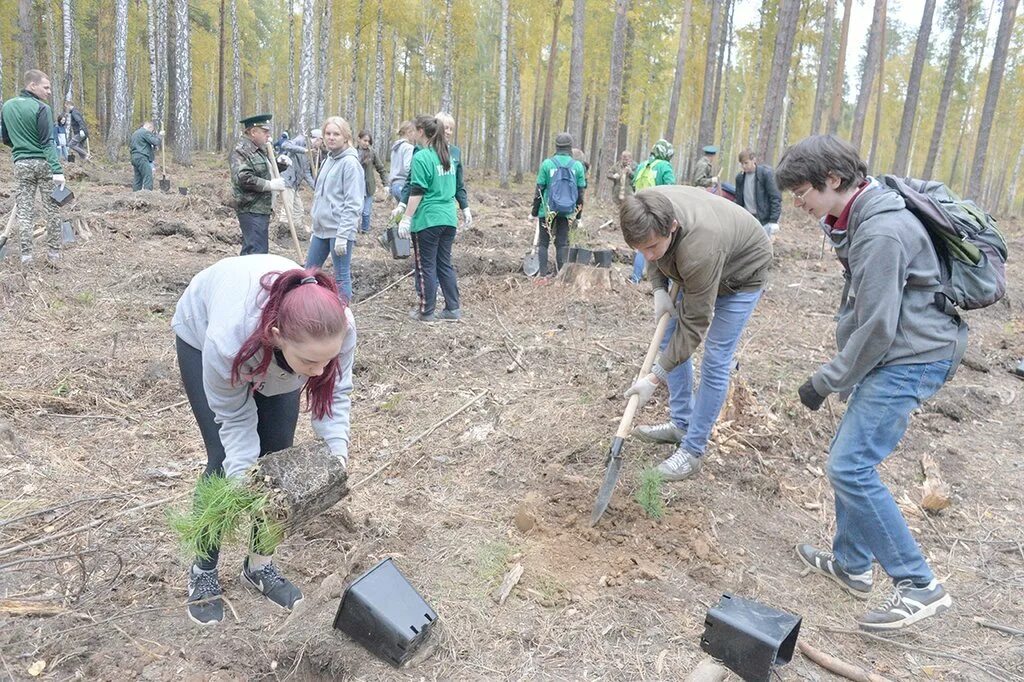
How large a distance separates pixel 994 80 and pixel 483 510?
19.5 metres

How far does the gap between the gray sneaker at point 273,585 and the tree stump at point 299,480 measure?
1.32ft

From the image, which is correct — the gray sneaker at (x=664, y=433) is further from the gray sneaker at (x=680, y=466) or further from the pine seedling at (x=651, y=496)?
the pine seedling at (x=651, y=496)

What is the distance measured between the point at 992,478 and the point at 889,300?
2675 mm

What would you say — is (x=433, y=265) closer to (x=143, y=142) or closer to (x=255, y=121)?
(x=255, y=121)

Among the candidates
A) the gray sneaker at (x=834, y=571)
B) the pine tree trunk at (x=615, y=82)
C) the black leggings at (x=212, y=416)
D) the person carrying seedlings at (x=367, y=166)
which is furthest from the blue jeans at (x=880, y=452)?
the pine tree trunk at (x=615, y=82)

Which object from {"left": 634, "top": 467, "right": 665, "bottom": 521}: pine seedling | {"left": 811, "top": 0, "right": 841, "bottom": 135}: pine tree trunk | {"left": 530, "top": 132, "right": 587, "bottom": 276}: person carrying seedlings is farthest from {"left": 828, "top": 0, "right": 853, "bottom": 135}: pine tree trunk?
{"left": 634, "top": 467, "right": 665, "bottom": 521}: pine seedling

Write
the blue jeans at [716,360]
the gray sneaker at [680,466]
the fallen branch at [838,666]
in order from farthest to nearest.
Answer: the gray sneaker at [680,466]
the blue jeans at [716,360]
the fallen branch at [838,666]

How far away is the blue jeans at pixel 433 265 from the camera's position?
5.77m

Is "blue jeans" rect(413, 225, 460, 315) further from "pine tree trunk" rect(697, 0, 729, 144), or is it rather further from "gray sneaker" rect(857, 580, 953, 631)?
"pine tree trunk" rect(697, 0, 729, 144)

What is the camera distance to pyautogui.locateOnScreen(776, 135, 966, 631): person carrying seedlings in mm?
2256

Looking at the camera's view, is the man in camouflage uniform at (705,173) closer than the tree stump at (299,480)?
No

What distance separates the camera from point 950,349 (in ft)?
7.88

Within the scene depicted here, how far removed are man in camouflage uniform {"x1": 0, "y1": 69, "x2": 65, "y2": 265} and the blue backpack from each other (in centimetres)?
499

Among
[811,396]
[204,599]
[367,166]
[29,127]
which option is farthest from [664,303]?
[367,166]
